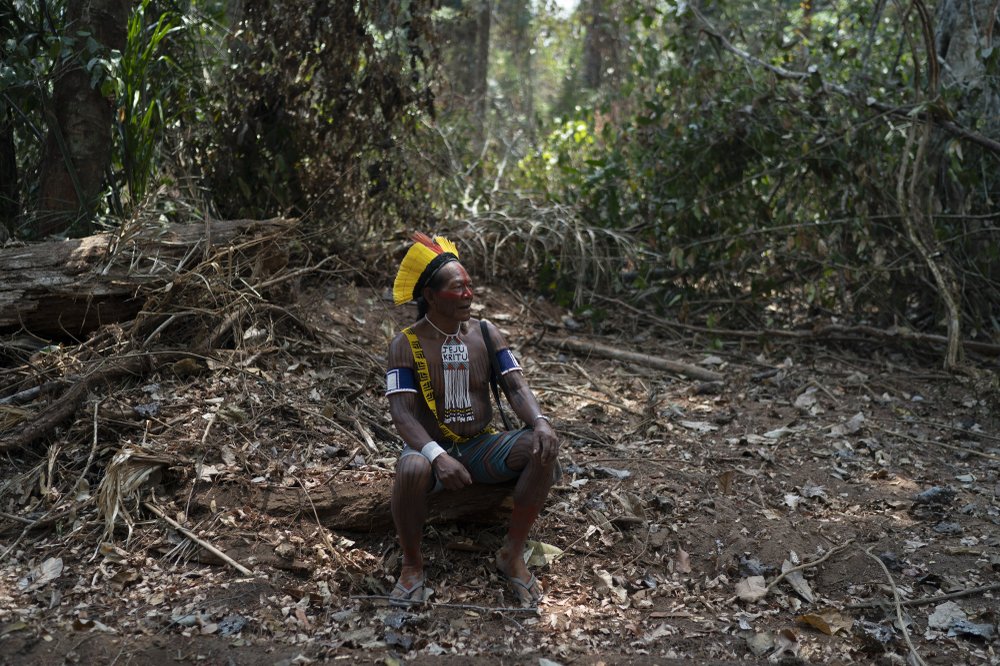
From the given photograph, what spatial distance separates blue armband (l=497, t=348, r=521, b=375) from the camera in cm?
355

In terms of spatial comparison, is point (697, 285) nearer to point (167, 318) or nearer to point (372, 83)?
point (372, 83)

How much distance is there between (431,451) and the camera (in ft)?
10.7

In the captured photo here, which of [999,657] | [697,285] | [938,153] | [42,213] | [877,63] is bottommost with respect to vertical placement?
[999,657]

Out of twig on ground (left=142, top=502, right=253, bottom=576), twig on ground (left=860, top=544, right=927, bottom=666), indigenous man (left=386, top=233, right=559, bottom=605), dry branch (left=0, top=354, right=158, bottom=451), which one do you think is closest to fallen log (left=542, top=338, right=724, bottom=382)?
twig on ground (left=860, top=544, right=927, bottom=666)

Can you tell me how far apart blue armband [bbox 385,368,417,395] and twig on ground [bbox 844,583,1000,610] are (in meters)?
1.84

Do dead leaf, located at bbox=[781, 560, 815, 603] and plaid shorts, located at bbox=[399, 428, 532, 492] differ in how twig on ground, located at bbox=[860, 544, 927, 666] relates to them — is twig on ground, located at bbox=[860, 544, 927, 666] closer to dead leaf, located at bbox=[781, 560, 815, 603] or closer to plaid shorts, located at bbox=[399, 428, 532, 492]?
dead leaf, located at bbox=[781, 560, 815, 603]

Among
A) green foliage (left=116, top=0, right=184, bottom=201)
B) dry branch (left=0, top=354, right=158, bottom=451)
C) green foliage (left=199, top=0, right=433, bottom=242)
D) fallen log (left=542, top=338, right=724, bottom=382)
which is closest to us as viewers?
dry branch (left=0, top=354, right=158, bottom=451)

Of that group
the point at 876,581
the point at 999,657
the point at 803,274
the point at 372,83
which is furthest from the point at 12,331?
the point at 803,274

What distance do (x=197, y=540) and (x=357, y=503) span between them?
63cm

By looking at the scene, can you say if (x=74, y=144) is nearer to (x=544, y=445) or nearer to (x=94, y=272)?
(x=94, y=272)

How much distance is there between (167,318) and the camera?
15.5 feet

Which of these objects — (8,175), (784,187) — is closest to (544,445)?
(8,175)

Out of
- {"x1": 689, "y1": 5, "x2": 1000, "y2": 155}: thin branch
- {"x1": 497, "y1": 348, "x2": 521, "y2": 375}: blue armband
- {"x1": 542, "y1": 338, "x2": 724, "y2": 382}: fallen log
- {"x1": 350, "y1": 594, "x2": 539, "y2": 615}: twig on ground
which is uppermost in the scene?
{"x1": 689, "y1": 5, "x2": 1000, "y2": 155}: thin branch

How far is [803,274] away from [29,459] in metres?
5.20
